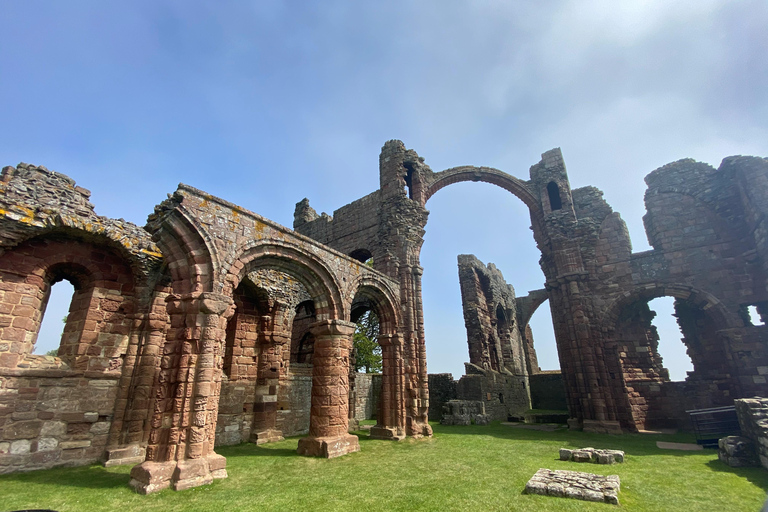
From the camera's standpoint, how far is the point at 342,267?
10.0 metres

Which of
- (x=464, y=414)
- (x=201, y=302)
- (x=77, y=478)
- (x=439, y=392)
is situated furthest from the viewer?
(x=439, y=392)

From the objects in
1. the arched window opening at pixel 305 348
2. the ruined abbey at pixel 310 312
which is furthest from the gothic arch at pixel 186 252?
the arched window opening at pixel 305 348

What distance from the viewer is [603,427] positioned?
12.0 metres

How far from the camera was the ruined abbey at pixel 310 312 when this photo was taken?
6797 millimetres

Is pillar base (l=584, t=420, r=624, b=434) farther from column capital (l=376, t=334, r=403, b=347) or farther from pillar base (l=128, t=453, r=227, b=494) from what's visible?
pillar base (l=128, t=453, r=227, b=494)

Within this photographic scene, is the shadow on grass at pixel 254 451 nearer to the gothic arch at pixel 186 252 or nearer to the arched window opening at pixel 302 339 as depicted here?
the gothic arch at pixel 186 252

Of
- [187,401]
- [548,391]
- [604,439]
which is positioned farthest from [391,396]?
[548,391]

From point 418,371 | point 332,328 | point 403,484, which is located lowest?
point 403,484

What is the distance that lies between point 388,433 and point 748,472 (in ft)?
24.9

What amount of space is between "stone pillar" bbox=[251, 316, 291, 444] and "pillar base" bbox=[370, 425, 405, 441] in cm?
276

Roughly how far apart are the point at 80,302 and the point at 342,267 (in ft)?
20.1

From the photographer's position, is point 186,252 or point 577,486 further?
point 186,252

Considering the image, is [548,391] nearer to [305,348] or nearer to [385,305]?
[305,348]

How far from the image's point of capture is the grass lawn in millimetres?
4645
